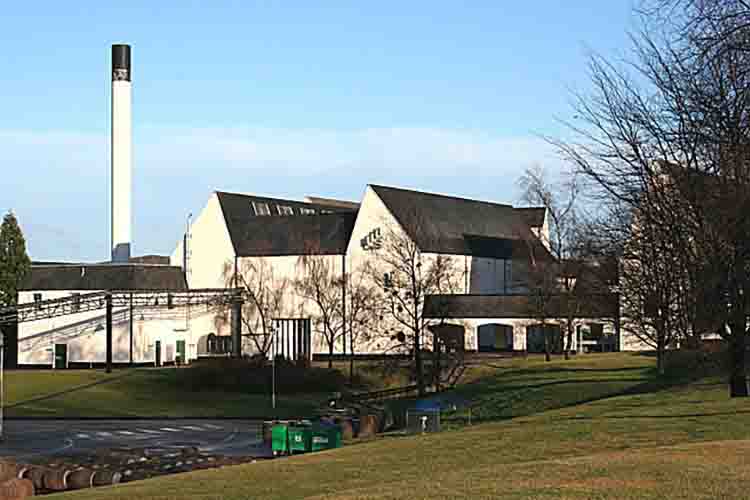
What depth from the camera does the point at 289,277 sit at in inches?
3639

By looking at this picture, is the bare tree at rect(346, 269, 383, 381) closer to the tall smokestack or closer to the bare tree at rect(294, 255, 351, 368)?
the bare tree at rect(294, 255, 351, 368)

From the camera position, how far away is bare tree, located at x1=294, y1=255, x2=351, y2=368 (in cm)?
8856

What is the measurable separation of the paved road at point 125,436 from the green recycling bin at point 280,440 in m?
1.76

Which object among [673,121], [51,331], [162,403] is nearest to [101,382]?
[162,403]

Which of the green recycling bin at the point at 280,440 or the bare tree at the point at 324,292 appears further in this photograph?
the bare tree at the point at 324,292

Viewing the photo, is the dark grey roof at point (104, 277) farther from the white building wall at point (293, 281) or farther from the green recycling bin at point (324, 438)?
the green recycling bin at point (324, 438)

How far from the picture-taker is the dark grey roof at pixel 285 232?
304 feet

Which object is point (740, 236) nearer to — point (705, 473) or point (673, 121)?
point (673, 121)

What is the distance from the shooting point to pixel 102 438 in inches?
1816

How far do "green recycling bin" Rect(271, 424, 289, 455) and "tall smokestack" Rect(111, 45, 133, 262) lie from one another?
5116 cm

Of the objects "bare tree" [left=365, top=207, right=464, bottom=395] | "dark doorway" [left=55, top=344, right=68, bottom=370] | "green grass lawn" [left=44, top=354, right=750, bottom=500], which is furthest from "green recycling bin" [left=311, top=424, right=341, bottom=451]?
"dark doorway" [left=55, top=344, right=68, bottom=370]

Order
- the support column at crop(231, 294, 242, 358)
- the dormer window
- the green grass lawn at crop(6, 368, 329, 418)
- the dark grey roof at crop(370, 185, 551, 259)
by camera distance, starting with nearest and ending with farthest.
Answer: the green grass lawn at crop(6, 368, 329, 418) < the support column at crop(231, 294, 242, 358) < the dark grey roof at crop(370, 185, 551, 259) < the dormer window

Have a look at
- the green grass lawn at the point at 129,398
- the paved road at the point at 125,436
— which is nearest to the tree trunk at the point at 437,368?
the green grass lawn at the point at 129,398

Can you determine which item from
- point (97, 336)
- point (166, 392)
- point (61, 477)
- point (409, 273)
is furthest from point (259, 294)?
point (61, 477)
